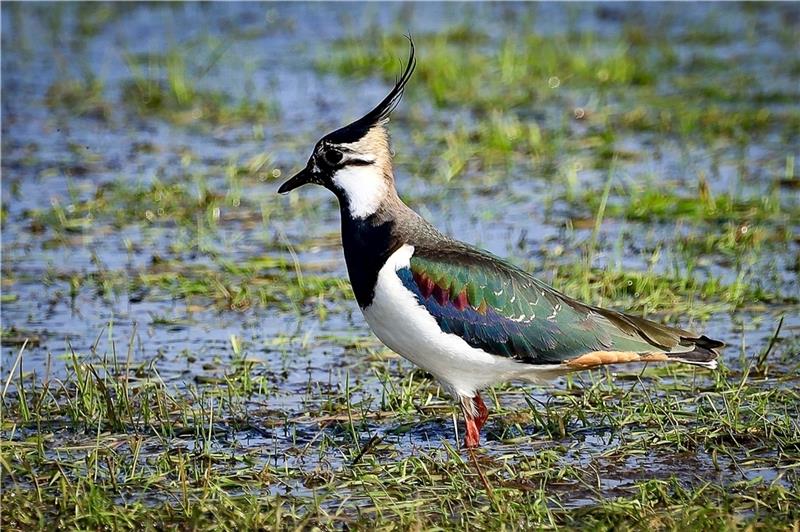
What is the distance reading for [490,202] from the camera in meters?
9.09

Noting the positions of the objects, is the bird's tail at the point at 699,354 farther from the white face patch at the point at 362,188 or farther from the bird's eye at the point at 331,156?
the bird's eye at the point at 331,156

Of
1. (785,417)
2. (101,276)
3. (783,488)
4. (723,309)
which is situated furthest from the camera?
(101,276)

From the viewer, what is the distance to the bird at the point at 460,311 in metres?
→ 5.49

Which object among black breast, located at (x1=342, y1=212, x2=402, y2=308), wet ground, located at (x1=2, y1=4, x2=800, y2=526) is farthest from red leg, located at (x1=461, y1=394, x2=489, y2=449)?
black breast, located at (x1=342, y1=212, x2=402, y2=308)

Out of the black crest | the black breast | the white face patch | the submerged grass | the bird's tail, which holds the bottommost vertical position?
the submerged grass

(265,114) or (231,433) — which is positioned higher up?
(265,114)

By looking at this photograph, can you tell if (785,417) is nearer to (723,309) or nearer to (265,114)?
(723,309)

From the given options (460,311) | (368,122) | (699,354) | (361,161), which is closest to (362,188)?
(361,161)

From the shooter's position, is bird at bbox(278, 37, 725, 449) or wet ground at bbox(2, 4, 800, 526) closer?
bird at bbox(278, 37, 725, 449)

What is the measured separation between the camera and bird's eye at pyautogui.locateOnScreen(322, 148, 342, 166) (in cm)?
586

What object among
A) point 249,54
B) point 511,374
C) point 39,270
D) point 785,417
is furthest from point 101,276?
point 249,54

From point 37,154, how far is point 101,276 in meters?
2.71

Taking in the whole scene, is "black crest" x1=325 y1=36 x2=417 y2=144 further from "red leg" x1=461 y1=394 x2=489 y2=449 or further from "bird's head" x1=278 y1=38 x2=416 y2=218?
"red leg" x1=461 y1=394 x2=489 y2=449

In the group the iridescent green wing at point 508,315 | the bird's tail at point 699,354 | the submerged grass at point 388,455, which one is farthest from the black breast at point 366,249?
the bird's tail at point 699,354
